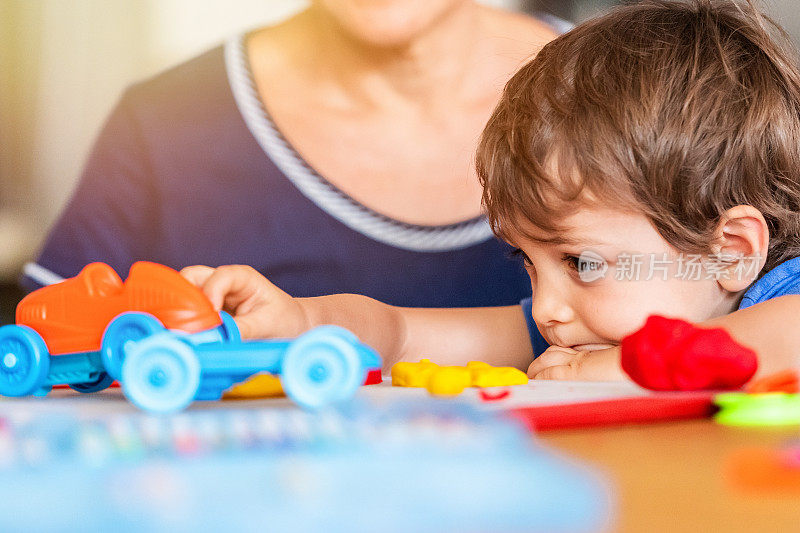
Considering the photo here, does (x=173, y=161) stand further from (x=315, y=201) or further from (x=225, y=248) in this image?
(x=315, y=201)

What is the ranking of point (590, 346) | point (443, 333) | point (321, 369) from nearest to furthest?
point (321, 369) < point (590, 346) < point (443, 333)

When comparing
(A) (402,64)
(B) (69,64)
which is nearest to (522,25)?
(A) (402,64)

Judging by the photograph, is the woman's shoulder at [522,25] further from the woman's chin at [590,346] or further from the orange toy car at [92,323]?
the orange toy car at [92,323]

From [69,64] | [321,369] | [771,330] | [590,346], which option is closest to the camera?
[321,369]

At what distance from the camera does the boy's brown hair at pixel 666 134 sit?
0.88 m

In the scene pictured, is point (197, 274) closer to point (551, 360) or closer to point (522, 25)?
point (551, 360)

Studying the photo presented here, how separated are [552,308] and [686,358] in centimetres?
43

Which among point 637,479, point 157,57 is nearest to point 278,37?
point 157,57

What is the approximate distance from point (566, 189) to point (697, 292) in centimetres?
20

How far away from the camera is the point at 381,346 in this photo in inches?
43.0

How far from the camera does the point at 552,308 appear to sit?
913 millimetres

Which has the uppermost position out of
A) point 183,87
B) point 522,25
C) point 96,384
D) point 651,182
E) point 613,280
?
point 522,25

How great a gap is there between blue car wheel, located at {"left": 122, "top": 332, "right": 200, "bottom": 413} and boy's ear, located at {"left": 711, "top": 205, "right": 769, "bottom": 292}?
67cm

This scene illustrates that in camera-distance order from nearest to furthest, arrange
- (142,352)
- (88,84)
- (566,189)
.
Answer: (142,352), (566,189), (88,84)
